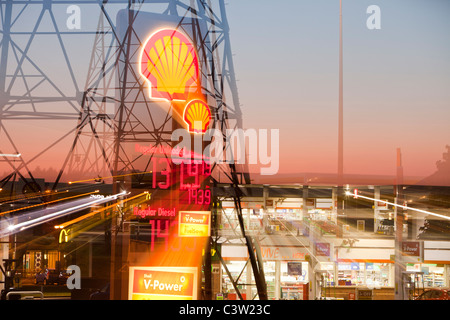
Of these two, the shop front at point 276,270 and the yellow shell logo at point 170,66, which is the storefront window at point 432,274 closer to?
the shop front at point 276,270

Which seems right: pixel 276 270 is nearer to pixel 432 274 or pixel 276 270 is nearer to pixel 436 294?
pixel 436 294

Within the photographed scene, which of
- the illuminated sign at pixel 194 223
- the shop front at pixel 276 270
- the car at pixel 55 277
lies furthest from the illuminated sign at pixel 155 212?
the shop front at pixel 276 270

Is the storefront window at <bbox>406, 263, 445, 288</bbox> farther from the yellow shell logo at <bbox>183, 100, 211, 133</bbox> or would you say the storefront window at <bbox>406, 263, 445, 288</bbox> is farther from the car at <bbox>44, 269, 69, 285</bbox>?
the car at <bbox>44, 269, 69, 285</bbox>

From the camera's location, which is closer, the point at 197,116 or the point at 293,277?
the point at 197,116

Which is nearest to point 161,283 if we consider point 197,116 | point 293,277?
point 197,116

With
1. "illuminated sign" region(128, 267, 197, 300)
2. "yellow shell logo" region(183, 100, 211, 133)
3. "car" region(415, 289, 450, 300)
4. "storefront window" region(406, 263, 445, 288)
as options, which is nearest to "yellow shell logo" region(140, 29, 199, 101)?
"yellow shell logo" region(183, 100, 211, 133)
